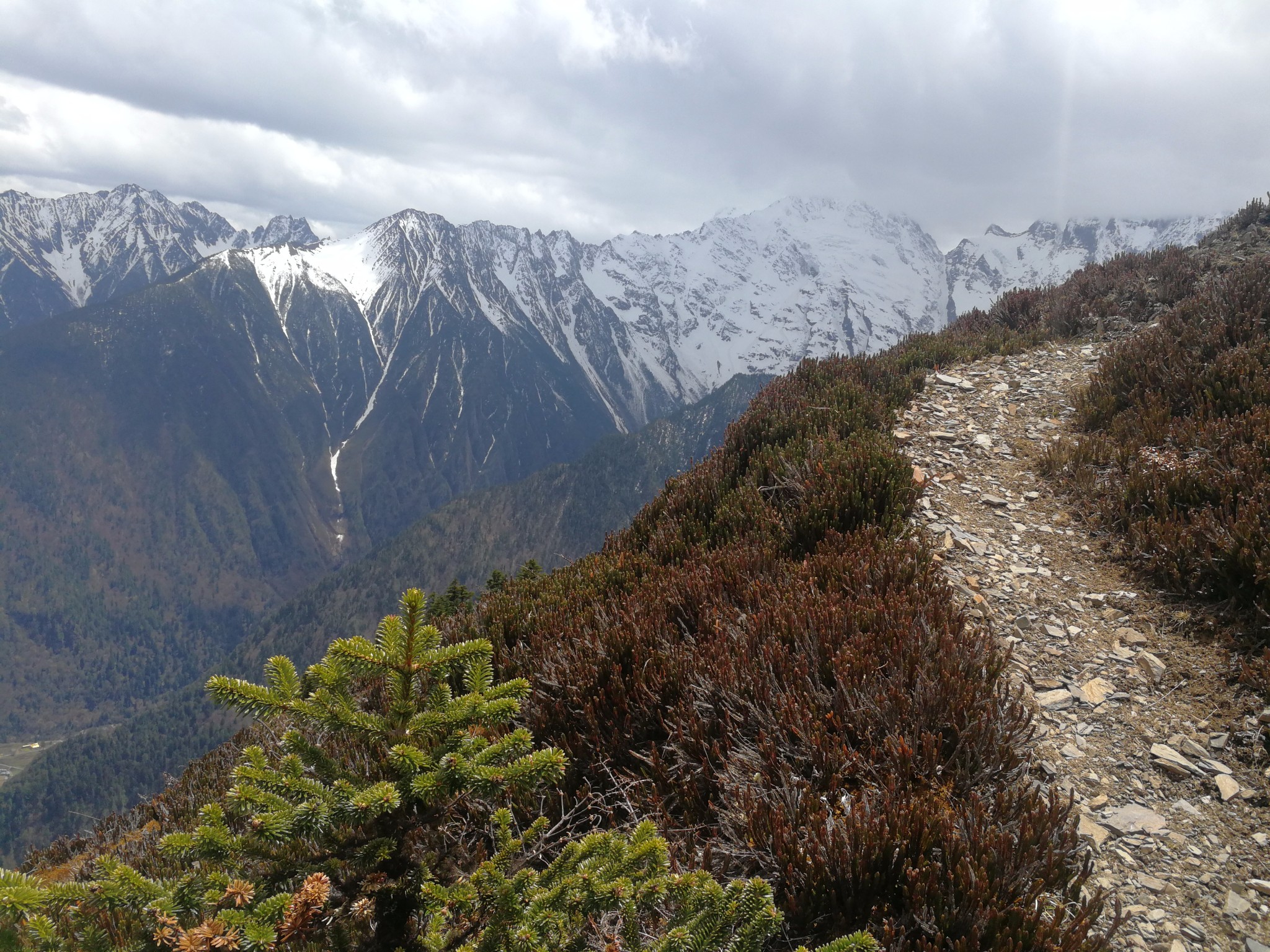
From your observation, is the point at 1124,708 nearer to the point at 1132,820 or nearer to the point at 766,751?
the point at 1132,820

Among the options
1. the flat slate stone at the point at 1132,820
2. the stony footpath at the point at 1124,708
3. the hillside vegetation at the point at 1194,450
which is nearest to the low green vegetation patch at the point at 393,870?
the stony footpath at the point at 1124,708

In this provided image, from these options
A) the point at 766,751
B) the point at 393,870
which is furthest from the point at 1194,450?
the point at 393,870

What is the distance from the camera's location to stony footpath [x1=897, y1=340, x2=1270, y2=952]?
325 cm

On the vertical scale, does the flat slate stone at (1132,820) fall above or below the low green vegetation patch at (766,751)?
below

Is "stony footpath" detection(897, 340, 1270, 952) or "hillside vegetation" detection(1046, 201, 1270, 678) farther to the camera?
"hillside vegetation" detection(1046, 201, 1270, 678)

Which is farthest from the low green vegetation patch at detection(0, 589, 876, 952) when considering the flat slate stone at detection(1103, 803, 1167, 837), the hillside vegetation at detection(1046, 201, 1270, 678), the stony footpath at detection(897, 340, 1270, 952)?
the hillside vegetation at detection(1046, 201, 1270, 678)

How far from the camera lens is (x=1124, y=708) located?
14.9 ft

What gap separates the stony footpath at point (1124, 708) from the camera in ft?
10.7

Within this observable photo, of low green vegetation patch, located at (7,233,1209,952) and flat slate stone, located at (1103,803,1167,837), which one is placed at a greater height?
Result: low green vegetation patch, located at (7,233,1209,952)

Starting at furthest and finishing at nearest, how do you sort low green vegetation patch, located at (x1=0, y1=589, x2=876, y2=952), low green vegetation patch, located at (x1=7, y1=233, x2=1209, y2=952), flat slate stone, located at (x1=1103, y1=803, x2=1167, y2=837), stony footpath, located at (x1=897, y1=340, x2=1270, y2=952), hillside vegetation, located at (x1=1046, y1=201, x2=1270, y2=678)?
hillside vegetation, located at (x1=1046, y1=201, x2=1270, y2=678) < flat slate stone, located at (x1=1103, y1=803, x2=1167, y2=837) < stony footpath, located at (x1=897, y1=340, x2=1270, y2=952) < low green vegetation patch, located at (x1=7, y1=233, x2=1209, y2=952) < low green vegetation patch, located at (x1=0, y1=589, x2=876, y2=952)

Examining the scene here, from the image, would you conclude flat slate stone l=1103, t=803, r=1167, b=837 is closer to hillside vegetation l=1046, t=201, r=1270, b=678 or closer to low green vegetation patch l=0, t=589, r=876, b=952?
hillside vegetation l=1046, t=201, r=1270, b=678

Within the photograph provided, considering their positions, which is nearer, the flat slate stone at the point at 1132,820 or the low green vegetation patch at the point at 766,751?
the low green vegetation patch at the point at 766,751

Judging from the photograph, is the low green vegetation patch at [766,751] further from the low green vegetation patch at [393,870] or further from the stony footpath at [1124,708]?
the stony footpath at [1124,708]

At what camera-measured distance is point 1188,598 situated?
5.42 metres
